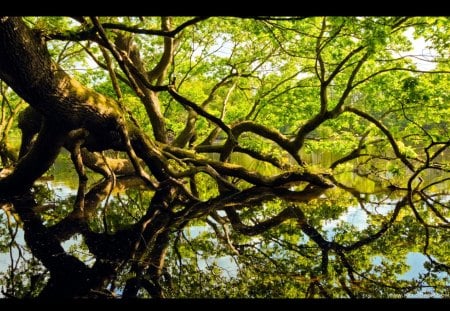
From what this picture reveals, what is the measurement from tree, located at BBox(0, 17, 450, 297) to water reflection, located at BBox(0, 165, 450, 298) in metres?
0.04

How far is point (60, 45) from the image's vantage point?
15320mm

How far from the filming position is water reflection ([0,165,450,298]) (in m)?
4.22

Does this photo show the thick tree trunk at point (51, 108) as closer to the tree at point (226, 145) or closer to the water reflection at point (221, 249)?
the tree at point (226, 145)

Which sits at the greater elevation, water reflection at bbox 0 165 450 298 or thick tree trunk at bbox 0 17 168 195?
thick tree trunk at bbox 0 17 168 195

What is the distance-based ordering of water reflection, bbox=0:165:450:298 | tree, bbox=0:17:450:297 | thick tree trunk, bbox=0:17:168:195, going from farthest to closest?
thick tree trunk, bbox=0:17:168:195, tree, bbox=0:17:450:297, water reflection, bbox=0:165:450:298

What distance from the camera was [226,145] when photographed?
13344 millimetres

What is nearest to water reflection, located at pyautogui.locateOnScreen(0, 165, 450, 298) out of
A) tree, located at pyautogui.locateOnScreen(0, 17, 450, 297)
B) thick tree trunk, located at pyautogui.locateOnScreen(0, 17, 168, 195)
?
tree, located at pyautogui.locateOnScreen(0, 17, 450, 297)

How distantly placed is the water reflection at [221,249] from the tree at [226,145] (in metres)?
0.04

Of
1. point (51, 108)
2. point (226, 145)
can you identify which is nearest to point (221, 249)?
point (51, 108)

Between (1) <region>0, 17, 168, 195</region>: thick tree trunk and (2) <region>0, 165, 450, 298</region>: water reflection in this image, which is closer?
(2) <region>0, 165, 450, 298</region>: water reflection

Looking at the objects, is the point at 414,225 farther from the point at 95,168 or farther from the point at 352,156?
the point at 95,168

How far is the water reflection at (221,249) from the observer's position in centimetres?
422

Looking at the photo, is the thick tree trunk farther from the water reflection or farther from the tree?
the water reflection
